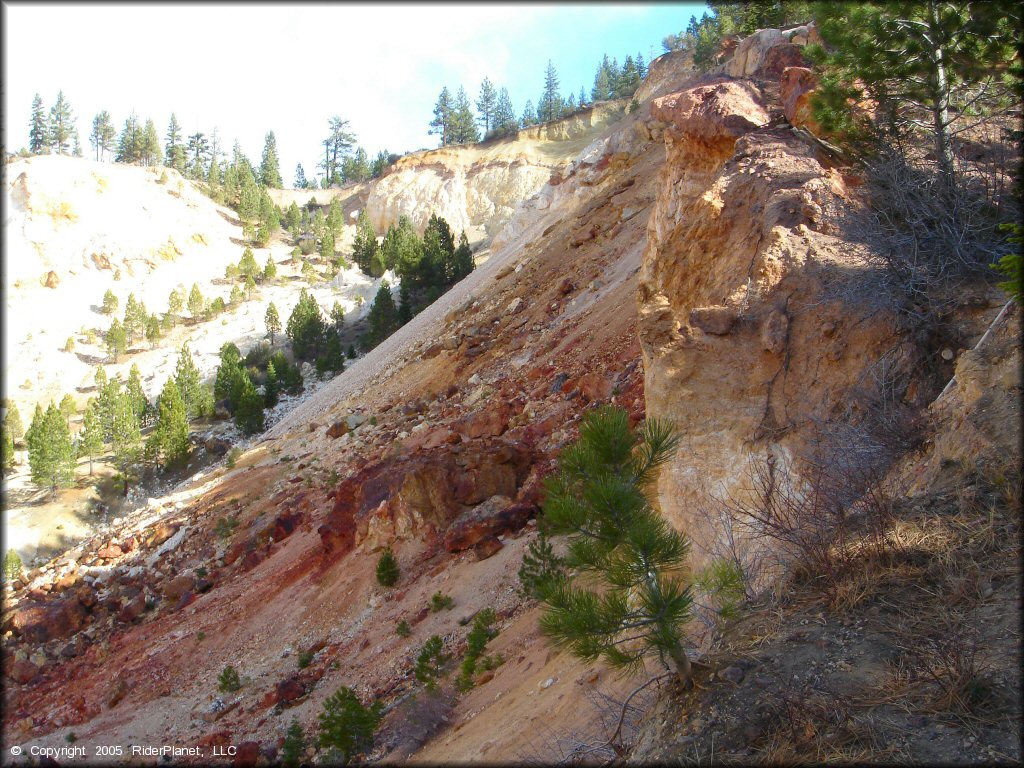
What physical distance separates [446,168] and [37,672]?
65.7 metres

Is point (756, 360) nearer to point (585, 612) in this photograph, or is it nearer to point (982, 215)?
→ point (982, 215)

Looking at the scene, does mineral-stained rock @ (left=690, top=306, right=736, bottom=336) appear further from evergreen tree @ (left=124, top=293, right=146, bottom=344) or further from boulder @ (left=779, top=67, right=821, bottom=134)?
evergreen tree @ (left=124, top=293, right=146, bottom=344)

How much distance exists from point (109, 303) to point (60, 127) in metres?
40.0

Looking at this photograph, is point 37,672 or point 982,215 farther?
point 37,672

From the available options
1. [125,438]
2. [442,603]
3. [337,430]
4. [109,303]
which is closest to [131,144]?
[109,303]

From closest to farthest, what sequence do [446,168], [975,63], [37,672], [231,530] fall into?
[975,63]
[37,672]
[231,530]
[446,168]

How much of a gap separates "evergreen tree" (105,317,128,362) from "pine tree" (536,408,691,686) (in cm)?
5687

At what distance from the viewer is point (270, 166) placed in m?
94.8

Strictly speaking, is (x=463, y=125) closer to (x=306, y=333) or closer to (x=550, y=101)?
(x=550, y=101)

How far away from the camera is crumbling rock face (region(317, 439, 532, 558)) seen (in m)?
14.0

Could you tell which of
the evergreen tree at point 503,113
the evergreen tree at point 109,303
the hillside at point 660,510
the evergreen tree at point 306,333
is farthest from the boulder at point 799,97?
the evergreen tree at point 503,113

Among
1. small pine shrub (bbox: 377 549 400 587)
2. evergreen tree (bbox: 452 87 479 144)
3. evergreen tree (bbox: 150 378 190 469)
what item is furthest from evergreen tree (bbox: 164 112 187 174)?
small pine shrub (bbox: 377 549 400 587)

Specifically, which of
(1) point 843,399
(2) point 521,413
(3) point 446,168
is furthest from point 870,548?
(3) point 446,168

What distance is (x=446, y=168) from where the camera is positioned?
74625 millimetres
